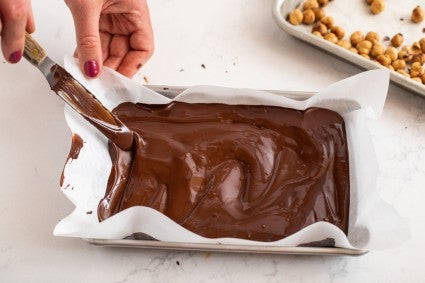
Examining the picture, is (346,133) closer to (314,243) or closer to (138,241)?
(314,243)

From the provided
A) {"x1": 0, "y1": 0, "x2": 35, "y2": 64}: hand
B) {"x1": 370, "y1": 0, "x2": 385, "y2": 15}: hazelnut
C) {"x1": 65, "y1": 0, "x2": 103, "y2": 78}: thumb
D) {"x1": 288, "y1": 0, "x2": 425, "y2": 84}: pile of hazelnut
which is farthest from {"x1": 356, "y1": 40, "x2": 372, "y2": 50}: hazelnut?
{"x1": 0, "y1": 0, "x2": 35, "y2": 64}: hand

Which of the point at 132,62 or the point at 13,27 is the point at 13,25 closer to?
the point at 13,27

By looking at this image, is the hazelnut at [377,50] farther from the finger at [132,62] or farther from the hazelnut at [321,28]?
the finger at [132,62]

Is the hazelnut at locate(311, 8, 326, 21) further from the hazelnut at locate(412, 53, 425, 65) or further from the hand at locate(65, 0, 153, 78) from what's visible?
Result: the hand at locate(65, 0, 153, 78)

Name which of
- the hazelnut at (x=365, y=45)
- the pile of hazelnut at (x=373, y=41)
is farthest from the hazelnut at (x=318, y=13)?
the hazelnut at (x=365, y=45)

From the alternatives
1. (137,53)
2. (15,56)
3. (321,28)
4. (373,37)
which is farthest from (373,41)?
(15,56)

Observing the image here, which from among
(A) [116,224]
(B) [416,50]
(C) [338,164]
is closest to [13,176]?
(A) [116,224]
